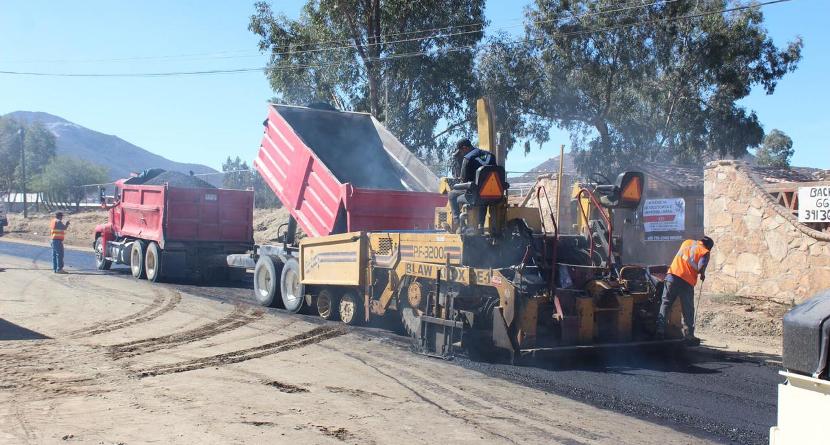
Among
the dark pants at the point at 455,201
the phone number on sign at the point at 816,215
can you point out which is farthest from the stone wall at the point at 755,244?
the dark pants at the point at 455,201

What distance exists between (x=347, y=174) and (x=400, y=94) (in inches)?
574

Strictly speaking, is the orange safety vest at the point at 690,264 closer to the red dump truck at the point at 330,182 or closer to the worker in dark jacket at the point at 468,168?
the worker in dark jacket at the point at 468,168

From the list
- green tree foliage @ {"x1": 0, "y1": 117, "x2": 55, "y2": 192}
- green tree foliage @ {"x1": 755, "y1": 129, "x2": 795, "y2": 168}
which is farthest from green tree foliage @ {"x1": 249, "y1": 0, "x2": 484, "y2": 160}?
green tree foliage @ {"x1": 0, "y1": 117, "x2": 55, "y2": 192}

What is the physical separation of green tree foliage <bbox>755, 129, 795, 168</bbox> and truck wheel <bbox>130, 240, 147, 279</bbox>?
110 feet

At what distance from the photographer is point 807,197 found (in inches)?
491

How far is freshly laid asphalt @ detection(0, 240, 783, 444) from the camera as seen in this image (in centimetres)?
640

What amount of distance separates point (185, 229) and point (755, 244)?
37.9ft

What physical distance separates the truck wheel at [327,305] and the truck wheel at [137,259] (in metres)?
7.16

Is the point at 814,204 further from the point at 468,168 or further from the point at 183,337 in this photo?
the point at 183,337

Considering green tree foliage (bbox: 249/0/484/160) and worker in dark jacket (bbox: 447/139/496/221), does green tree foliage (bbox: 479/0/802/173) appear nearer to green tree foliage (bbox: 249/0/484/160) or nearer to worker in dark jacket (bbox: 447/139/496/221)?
green tree foliage (bbox: 249/0/484/160)

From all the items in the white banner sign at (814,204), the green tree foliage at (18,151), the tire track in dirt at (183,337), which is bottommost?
the tire track in dirt at (183,337)

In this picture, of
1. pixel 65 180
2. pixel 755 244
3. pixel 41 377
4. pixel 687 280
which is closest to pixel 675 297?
pixel 687 280

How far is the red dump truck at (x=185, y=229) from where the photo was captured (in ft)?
55.1

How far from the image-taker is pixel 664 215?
17.9m
